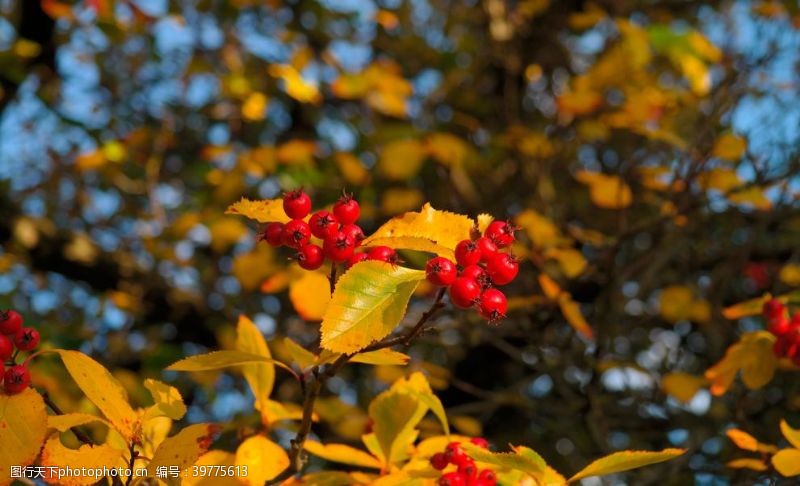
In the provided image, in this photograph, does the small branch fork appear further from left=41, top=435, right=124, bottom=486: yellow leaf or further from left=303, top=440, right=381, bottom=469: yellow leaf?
left=41, top=435, right=124, bottom=486: yellow leaf

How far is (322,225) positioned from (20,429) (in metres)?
0.59

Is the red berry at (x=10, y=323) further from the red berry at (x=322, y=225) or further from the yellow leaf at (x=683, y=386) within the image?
the yellow leaf at (x=683, y=386)

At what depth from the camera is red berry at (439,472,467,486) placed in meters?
1.44

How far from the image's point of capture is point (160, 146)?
4.30m

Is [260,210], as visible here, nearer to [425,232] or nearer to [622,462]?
[425,232]

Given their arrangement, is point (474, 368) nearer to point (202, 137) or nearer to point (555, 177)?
point (555, 177)

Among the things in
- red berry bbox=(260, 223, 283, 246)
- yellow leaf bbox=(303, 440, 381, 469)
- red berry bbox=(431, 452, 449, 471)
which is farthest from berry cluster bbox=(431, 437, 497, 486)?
red berry bbox=(260, 223, 283, 246)

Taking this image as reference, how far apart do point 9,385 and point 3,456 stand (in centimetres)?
13

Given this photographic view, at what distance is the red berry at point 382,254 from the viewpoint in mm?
1311

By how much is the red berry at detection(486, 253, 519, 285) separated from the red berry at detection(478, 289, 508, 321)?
3 cm

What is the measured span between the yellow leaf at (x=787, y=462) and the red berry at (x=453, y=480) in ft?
1.98

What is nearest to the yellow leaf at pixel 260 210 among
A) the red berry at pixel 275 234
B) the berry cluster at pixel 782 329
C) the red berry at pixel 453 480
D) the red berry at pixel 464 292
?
the red berry at pixel 275 234

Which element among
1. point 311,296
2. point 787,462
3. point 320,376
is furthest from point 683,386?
point 320,376

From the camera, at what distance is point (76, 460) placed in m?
1.27
